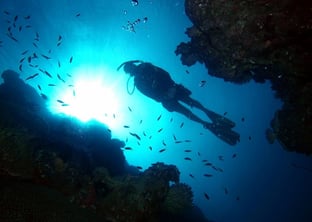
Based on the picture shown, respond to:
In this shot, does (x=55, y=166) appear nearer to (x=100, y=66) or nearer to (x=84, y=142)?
(x=84, y=142)

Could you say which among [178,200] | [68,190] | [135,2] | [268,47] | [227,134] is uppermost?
[135,2]

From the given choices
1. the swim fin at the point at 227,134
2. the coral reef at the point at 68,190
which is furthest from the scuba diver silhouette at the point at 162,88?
the coral reef at the point at 68,190

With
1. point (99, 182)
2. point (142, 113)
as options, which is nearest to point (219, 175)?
point (142, 113)

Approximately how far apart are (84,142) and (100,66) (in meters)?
17.2

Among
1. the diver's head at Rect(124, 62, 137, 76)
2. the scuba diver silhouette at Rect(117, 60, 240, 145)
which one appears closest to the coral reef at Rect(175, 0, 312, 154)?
the scuba diver silhouette at Rect(117, 60, 240, 145)

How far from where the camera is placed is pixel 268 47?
8.49m

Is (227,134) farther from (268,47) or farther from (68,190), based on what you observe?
(68,190)

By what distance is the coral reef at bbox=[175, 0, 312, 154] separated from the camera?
7.60m

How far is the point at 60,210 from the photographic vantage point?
232 inches

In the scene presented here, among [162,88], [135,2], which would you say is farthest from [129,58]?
[162,88]

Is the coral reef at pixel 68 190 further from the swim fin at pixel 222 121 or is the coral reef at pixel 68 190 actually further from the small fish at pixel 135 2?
the small fish at pixel 135 2

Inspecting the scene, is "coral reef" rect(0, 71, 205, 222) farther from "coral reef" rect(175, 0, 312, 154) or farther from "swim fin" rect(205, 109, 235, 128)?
"swim fin" rect(205, 109, 235, 128)

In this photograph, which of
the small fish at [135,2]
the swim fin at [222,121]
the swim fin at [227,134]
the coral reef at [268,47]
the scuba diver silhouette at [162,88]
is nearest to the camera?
the coral reef at [268,47]

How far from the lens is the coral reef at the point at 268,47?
7.60 metres
